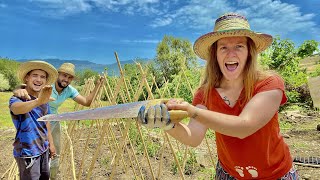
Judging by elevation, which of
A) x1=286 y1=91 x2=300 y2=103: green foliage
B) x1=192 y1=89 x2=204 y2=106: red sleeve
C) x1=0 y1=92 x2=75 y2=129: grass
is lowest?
x1=0 y1=92 x2=75 y2=129: grass

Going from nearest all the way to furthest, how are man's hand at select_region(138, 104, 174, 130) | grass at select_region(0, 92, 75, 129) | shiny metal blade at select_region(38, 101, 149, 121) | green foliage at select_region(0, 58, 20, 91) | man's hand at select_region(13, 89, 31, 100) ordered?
man's hand at select_region(138, 104, 174, 130), shiny metal blade at select_region(38, 101, 149, 121), man's hand at select_region(13, 89, 31, 100), grass at select_region(0, 92, 75, 129), green foliage at select_region(0, 58, 20, 91)

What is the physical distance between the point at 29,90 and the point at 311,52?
40.4 ft

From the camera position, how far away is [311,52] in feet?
41.4

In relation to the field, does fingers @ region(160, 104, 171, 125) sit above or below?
above

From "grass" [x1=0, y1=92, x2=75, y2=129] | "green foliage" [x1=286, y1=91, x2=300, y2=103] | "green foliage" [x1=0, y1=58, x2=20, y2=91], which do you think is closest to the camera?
"green foliage" [x1=286, y1=91, x2=300, y2=103]

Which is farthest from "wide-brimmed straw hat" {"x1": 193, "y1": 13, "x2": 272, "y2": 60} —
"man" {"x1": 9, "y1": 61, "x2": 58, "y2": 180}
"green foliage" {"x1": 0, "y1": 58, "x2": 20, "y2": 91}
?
"green foliage" {"x1": 0, "y1": 58, "x2": 20, "y2": 91}

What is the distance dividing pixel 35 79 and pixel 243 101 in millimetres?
1920

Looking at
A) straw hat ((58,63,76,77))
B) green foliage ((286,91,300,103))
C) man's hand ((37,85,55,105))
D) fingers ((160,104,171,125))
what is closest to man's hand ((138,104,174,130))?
fingers ((160,104,171,125))

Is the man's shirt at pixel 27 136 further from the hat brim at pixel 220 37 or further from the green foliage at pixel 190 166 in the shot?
the green foliage at pixel 190 166

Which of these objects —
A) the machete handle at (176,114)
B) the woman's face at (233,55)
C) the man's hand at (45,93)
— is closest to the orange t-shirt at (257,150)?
the woman's face at (233,55)

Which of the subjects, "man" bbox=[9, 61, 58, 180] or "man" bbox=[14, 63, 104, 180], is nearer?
"man" bbox=[9, 61, 58, 180]

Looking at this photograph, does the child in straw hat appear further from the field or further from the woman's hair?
the field

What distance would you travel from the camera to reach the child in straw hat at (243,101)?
1.26 metres

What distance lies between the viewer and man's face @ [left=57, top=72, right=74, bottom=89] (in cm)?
376
